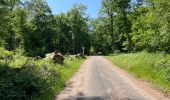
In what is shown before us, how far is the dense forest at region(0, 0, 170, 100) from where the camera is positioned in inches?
672

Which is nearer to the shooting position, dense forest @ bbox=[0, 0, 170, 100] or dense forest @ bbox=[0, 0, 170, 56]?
dense forest @ bbox=[0, 0, 170, 100]

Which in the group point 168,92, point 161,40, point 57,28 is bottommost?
point 168,92

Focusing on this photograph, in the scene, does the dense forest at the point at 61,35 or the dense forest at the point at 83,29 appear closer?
the dense forest at the point at 61,35

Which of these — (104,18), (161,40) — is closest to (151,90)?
(161,40)

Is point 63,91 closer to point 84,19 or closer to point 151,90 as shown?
point 151,90

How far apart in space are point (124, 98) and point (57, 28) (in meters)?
87.2

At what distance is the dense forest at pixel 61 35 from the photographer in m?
17.1

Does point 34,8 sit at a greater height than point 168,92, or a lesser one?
greater

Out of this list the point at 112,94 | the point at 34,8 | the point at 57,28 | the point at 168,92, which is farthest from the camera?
the point at 57,28

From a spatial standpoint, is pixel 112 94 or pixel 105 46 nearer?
pixel 112 94

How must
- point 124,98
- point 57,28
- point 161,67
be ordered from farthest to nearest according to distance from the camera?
point 57,28 → point 161,67 → point 124,98

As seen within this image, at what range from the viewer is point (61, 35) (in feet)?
336

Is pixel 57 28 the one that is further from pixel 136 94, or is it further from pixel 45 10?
pixel 136 94

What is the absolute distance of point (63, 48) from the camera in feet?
347
